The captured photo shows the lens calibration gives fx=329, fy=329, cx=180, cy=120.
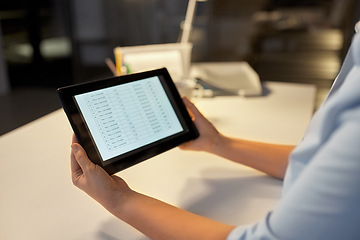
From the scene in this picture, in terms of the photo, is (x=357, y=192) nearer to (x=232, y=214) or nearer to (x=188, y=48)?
(x=232, y=214)

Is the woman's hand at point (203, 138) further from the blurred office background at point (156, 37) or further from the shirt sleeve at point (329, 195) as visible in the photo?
the blurred office background at point (156, 37)

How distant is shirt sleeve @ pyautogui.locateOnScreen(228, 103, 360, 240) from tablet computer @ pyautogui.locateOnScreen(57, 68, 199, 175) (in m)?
0.34

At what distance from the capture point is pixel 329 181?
356mm

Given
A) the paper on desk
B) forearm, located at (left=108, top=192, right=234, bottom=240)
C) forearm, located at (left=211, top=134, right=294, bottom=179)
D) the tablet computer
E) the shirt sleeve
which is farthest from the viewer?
the paper on desk

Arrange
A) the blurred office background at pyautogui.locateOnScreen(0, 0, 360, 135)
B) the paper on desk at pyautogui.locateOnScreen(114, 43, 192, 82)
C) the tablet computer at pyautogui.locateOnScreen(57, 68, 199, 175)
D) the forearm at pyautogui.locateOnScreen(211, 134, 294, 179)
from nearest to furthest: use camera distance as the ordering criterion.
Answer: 1. the tablet computer at pyautogui.locateOnScreen(57, 68, 199, 175)
2. the forearm at pyautogui.locateOnScreen(211, 134, 294, 179)
3. the paper on desk at pyautogui.locateOnScreen(114, 43, 192, 82)
4. the blurred office background at pyautogui.locateOnScreen(0, 0, 360, 135)

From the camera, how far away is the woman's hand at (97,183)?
0.56m

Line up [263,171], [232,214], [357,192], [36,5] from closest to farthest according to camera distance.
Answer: [357,192] → [232,214] → [263,171] → [36,5]

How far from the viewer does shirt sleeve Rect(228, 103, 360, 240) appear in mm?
347

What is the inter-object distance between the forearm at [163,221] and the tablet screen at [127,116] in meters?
0.11

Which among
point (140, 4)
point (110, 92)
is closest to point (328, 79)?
point (140, 4)

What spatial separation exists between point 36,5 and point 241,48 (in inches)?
76.6

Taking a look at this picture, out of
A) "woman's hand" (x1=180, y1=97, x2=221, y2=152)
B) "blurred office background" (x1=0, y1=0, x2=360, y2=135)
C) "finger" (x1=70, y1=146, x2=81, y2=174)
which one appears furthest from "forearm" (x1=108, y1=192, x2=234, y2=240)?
"blurred office background" (x1=0, y1=0, x2=360, y2=135)

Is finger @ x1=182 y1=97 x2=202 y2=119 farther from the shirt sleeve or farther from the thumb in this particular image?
the shirt sleeve

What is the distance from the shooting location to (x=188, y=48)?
61.0 inches
